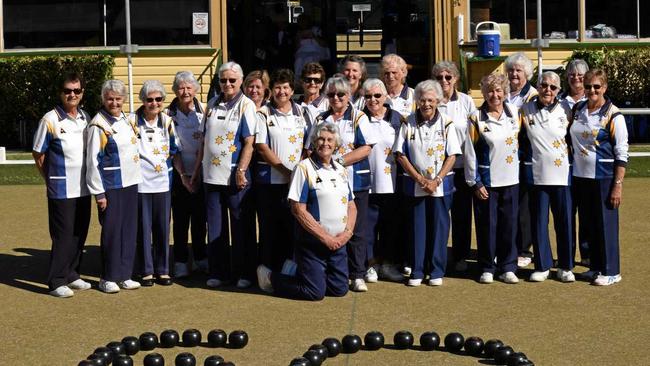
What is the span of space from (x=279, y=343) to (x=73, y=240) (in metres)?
2.63

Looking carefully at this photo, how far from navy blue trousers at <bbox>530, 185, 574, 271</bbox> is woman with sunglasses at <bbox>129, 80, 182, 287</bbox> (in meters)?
3.02

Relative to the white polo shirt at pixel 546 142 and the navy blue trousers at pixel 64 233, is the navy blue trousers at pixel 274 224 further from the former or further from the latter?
the white polo shirt at pixel 546 142

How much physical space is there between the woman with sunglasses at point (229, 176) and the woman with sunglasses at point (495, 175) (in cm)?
181

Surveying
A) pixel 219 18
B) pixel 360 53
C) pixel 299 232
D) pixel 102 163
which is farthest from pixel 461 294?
pixel 360 53

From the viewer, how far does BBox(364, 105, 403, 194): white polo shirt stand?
33.4 feet

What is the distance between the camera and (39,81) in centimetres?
2184

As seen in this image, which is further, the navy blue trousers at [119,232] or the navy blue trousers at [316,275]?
the navy blue trousers at [119,232]

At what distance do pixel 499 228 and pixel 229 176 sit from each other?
2250mm

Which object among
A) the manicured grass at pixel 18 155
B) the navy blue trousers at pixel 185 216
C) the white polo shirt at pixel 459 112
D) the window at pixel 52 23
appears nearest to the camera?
the white polo shirt at pixel 459 112

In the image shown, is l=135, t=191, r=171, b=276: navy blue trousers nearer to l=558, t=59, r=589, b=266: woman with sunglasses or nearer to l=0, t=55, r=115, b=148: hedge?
l=558, t=59, r=589, b=266: woman with sunglasses

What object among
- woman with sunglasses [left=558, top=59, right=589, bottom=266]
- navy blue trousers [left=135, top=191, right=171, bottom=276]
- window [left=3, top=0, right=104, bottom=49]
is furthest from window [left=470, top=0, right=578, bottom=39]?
navy blue trousers [left=135, top=191, right=171, bottom=276]

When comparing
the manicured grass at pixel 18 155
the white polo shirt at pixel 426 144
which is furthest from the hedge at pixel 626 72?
the white polo shirt at pixel 426 144

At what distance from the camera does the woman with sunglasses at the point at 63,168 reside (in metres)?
9.85

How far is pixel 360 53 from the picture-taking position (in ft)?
77.4
